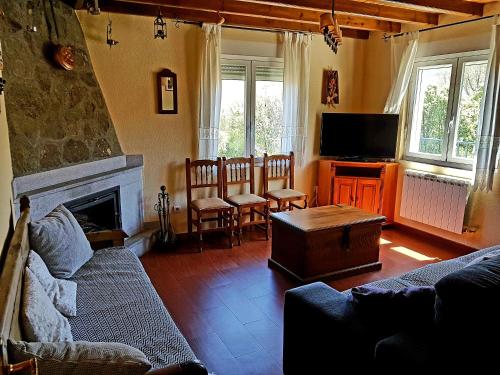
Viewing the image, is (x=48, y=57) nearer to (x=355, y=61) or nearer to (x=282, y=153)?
(x=282, y=153)

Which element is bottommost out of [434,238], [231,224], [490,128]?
[434,238]

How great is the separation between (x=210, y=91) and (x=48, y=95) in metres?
1.69

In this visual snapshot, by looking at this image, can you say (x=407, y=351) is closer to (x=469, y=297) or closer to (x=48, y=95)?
(x=469, y=297)

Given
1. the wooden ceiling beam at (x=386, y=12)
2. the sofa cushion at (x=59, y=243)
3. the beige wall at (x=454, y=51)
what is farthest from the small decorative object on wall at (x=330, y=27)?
the sofa cushion at (x=59, y=243)

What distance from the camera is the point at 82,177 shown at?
332cm

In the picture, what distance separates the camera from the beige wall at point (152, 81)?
3869 millimetres

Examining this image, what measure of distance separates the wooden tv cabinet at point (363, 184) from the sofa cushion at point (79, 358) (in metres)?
3.89

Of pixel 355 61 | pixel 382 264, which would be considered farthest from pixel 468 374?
pixel 355 61

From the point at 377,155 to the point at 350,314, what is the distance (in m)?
3.43

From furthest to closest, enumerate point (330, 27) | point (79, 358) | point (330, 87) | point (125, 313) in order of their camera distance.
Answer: point (330, 87), point (330, 27), point (125, 313), point (79, 358)

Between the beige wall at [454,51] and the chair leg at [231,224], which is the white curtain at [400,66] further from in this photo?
the chair leg at [231,224]

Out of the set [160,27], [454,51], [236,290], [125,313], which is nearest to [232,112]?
[160,27]

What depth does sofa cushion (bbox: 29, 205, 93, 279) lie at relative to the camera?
7.41ft

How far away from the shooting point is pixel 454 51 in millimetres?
4090
